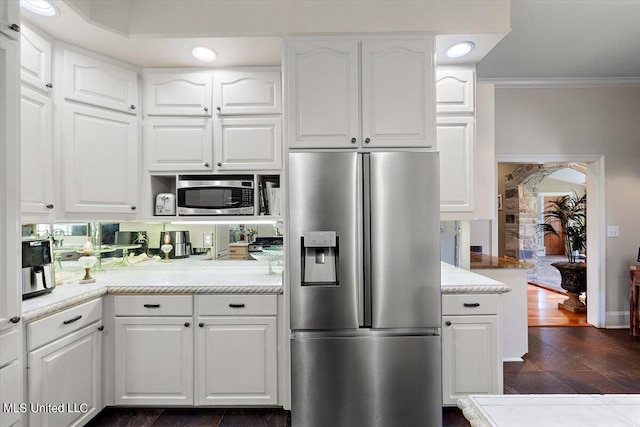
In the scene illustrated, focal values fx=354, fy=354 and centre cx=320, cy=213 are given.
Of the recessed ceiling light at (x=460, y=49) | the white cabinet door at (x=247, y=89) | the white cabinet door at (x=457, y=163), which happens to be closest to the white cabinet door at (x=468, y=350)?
the white cabinet door at (x=457, y=163)

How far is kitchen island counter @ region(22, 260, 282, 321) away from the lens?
1847mm

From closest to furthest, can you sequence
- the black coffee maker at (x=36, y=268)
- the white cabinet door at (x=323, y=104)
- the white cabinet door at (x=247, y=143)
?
the black coffee maker at (x=36, y=268) → the white cabinet door at (x=323, y=104) → the white cabinet door at (x=247, y=143)

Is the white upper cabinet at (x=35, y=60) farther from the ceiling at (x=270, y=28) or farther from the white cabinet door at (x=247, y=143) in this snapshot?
the white cabinet door at (x=247, y=143)

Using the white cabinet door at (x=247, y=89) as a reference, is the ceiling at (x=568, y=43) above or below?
above

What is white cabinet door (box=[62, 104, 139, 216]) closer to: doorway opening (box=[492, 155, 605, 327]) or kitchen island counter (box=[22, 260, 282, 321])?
kitchen island counter (box=[22, 260, 282, 321])

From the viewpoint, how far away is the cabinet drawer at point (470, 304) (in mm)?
2168

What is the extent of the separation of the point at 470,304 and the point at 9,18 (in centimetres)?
268

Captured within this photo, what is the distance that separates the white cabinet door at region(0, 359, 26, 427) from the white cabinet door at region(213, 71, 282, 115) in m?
1.87

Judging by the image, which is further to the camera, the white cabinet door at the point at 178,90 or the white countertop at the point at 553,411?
the white cabinet door at the point at 178,90

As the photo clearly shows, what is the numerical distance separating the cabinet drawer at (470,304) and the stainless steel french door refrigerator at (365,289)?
20 centimetres

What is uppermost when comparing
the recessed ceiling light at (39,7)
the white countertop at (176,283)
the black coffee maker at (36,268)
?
the recessed ceiling light at (39,7)

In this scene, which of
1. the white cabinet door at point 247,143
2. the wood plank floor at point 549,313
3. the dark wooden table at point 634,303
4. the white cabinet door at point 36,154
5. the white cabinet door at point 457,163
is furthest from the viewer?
the wood plank floor at point 549,313

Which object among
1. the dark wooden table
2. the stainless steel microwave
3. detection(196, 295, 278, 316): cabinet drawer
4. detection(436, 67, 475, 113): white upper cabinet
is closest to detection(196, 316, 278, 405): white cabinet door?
detection(196, 295, 278, 316): cabinet drawer


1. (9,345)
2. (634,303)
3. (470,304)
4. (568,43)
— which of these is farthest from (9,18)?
(634,303)
